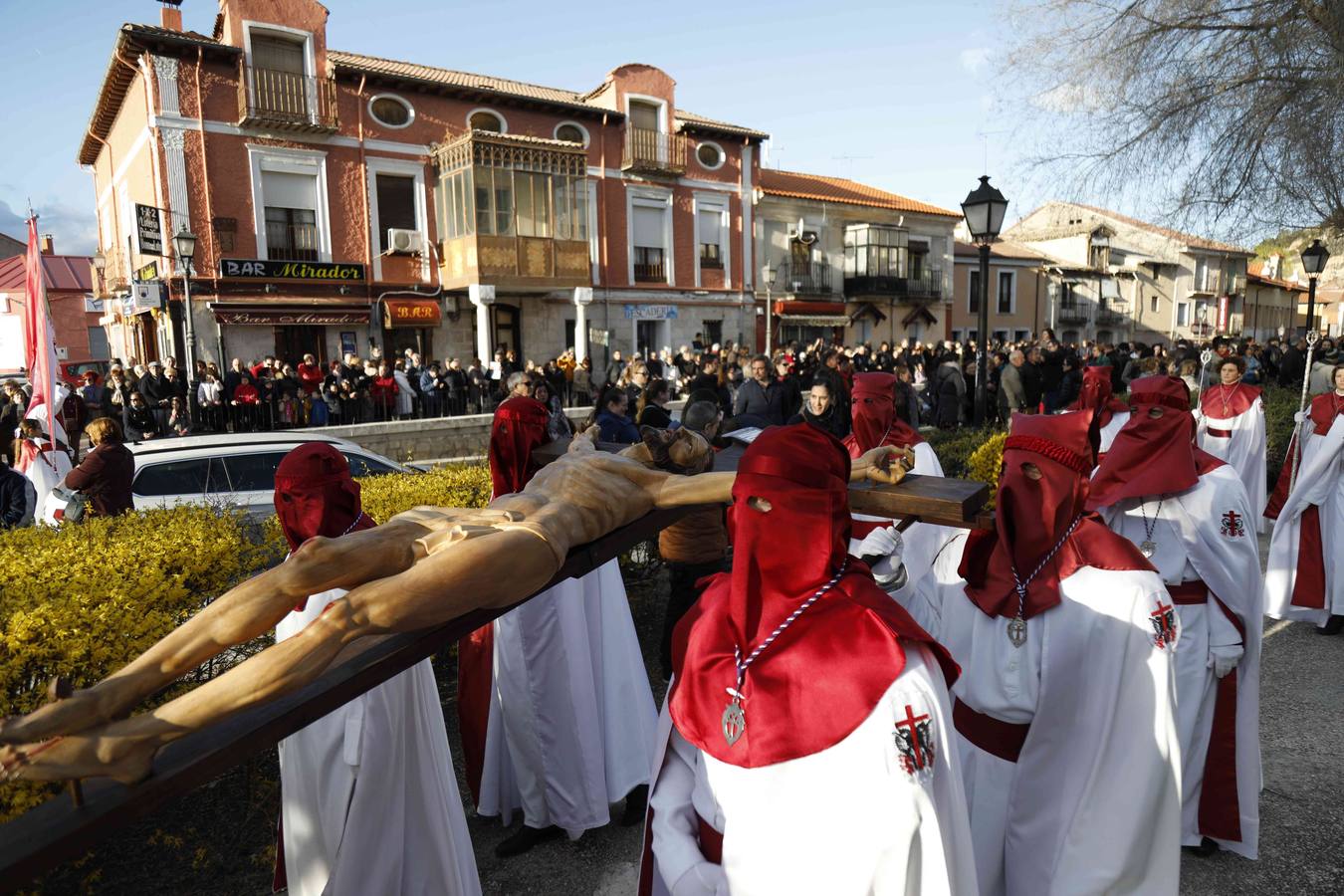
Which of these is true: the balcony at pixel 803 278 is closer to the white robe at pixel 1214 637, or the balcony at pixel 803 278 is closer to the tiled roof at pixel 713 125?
the tiled roof at pixel 713 125

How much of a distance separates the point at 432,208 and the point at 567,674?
20.8m

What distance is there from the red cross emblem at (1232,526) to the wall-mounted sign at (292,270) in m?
20.5

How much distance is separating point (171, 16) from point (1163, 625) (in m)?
24.6

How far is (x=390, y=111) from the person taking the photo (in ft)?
69.9

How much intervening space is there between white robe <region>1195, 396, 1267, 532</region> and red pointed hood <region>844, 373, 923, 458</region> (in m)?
4.57

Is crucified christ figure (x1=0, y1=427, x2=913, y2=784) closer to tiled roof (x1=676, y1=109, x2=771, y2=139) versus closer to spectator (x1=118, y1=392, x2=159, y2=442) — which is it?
spectator (x1=118, y1=392, x2=159, y2=442)

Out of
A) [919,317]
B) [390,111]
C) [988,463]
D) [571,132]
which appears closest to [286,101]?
[390,111]

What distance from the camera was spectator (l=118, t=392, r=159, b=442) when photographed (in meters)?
13.1

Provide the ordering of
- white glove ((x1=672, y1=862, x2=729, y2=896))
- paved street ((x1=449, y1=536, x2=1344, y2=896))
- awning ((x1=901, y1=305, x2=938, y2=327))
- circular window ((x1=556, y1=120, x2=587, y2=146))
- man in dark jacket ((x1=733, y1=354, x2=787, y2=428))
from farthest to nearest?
awning ((x1=901, y1=305, x2=938, y2=327)) < circular window ((x1=556, y1=120, x2=587, y2=146)) < man in dark jacket ((x1=733, y1=354, x2=787, y2=428)) < paved street ((x1=449, y1=536, x2=1344, y2=896)) < white glove ((x1=672, y1=862, x2=729, y2=896))

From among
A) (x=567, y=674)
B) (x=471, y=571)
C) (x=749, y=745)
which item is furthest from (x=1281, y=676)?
(x=471, y=571)

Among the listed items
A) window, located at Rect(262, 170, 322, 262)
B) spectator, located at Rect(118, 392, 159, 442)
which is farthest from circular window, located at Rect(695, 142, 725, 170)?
spectator, located at Rect(118, 392, 159, 442)

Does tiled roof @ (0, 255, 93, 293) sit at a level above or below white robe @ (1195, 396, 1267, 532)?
above

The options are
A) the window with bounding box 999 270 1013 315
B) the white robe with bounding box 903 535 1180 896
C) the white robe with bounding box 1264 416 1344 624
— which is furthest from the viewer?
the window with bounding box 999 270 1013 315

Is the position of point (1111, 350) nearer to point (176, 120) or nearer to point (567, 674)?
point (567, 674)
